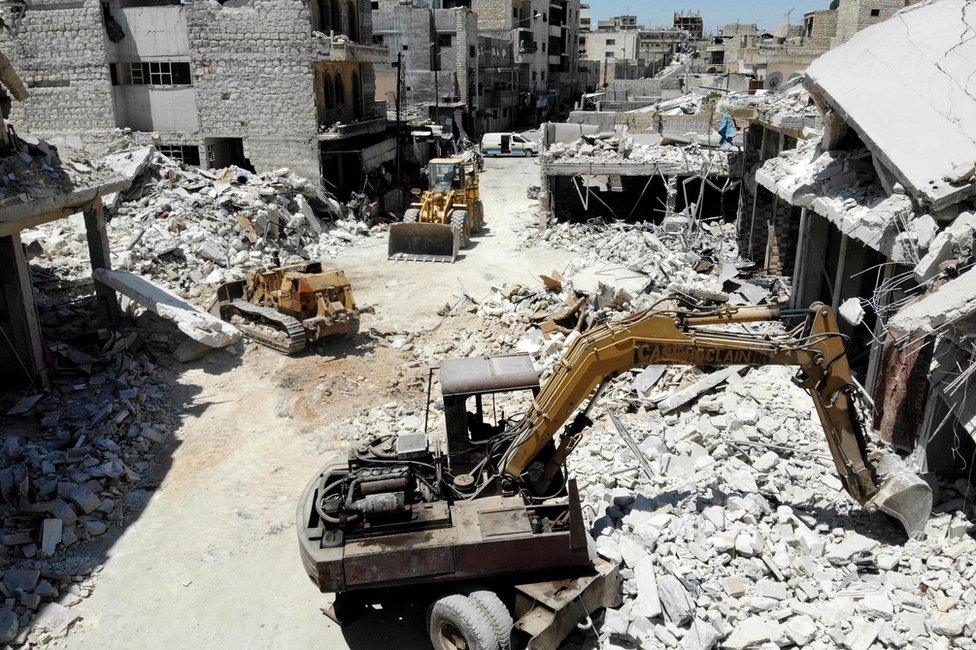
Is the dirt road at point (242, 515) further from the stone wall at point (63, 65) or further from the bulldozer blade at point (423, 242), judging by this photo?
the stone wall at point (63, 65)

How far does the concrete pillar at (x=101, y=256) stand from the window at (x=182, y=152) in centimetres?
1283

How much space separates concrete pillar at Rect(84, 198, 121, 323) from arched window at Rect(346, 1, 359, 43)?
63.1ft

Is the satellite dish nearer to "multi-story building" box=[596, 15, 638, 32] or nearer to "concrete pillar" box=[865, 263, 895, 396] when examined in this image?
"concrete pillar" box=[865, 263, 895, 396]

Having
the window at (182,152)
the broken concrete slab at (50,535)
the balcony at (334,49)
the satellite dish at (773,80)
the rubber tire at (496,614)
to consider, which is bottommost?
the broken concrete slab at (50,535)

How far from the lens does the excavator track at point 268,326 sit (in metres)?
15.4

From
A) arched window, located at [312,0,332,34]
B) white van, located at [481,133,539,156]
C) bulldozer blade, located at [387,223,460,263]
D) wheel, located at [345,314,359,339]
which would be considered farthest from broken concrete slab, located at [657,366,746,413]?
white van, located at [481,133,539,156]

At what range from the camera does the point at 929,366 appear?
9.01 m

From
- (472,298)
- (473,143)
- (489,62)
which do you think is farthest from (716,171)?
(489,62)

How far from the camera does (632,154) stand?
25422 millimetres

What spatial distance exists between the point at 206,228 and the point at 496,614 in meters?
18.0

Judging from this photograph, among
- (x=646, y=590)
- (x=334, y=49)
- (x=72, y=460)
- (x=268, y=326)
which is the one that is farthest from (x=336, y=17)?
(x=646, y=590)

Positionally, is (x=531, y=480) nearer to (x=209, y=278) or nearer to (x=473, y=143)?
(x=209, y=278)

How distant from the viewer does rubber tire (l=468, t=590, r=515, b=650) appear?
702cm

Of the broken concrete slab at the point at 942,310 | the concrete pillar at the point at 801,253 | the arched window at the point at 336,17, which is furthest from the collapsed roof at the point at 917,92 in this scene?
the arched window at the point at 336,17
